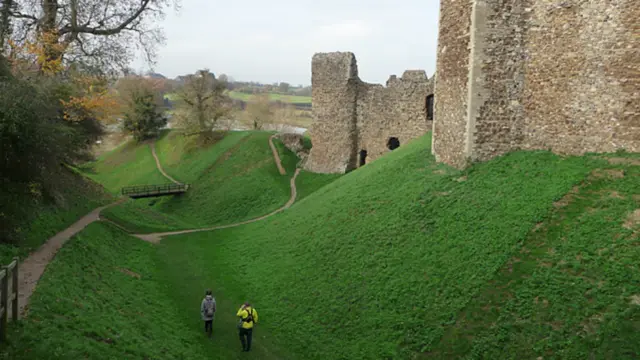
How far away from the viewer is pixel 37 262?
11.1m

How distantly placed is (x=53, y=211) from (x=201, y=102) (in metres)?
24.2

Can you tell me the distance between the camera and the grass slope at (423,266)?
7859 millimetres

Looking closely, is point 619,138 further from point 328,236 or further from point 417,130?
point 417,130

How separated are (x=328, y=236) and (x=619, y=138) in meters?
7.76

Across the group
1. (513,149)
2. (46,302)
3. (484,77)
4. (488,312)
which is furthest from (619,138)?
(46,302)

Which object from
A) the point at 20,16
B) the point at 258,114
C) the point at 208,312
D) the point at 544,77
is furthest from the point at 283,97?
the point at 208,312

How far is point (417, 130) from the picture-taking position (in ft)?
74.9

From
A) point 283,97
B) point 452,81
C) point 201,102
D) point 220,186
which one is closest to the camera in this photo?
point 452,81

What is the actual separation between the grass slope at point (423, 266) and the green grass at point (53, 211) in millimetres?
3933

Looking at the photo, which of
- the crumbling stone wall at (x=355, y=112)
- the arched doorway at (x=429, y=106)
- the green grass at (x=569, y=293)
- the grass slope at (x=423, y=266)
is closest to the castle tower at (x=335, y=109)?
the crumbling stone wall at (x=355, y=112)

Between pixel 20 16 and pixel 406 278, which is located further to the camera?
pixel 20 16

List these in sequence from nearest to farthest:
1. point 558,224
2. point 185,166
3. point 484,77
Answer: point 558,224, point 484,77, point 185,166

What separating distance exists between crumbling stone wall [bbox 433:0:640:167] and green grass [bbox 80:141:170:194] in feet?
87.7

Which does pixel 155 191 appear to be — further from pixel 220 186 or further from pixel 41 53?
pixel 41 53
